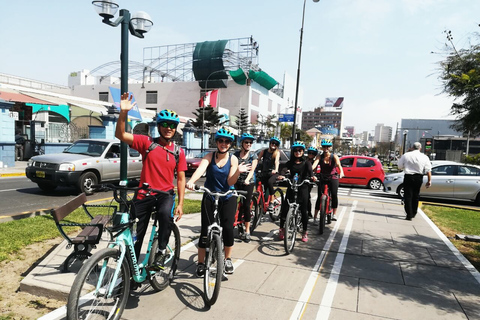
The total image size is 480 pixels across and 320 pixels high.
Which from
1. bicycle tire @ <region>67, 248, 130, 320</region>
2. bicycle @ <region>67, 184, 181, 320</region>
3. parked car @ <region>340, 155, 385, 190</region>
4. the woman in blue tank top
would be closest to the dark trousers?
the woman in blue tank top

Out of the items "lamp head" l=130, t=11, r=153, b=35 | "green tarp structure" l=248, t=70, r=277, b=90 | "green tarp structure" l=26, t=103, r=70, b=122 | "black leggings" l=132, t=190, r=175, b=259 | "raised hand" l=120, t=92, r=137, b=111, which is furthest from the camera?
"green tarp structure" l=248, t=70, r=277, b=90

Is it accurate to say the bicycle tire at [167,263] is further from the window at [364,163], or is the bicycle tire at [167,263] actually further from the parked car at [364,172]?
the window at [364,163]

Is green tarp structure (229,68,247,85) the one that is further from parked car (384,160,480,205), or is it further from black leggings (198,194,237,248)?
black leggings (198,194,237,248)

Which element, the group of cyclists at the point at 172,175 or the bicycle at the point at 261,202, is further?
the bicycle at the point at 261,202

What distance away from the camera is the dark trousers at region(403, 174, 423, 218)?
8039 mm

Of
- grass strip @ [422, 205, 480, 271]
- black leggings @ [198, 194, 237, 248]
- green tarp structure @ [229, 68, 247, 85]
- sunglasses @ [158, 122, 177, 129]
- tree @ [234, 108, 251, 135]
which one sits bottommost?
grass strip @ [422, 205, 480, 271]

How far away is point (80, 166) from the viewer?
9.50 metres

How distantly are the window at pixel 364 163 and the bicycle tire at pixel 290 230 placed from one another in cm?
1120

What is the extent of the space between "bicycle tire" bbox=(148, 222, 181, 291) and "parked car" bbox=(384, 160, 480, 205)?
35.2ft

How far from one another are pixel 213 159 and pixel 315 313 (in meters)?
2.02

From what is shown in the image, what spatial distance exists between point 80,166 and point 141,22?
526cm

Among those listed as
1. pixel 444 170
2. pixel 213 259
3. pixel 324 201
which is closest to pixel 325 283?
pixel 213 259

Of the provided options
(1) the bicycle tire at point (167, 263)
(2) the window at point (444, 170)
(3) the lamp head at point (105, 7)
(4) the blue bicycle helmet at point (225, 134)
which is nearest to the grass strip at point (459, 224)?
(2) the window at point (444, 170)

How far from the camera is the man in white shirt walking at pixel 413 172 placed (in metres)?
7.98
